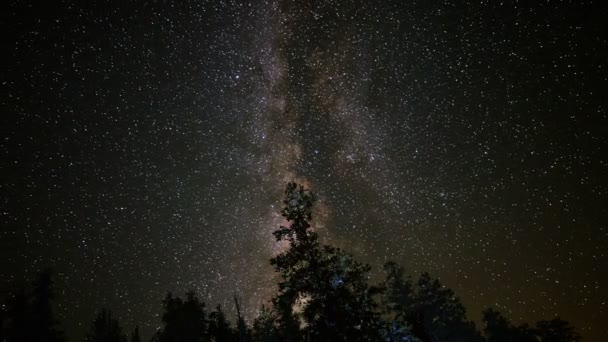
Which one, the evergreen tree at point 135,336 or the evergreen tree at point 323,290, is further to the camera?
the evergreen tree at point 135,336

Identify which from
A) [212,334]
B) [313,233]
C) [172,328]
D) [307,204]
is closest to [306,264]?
[313,233]

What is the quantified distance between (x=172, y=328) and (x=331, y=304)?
2003 cm

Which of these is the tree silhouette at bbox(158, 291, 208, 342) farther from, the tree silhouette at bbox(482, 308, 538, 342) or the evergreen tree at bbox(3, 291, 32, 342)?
the tree silhouette at bbox(482, 308, 538, 342)

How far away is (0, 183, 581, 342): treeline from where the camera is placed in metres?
13.6

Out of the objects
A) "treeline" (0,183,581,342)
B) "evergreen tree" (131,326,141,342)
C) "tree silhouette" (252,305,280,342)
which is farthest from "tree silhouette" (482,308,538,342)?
"evergreen tree" (131,326,141,342)

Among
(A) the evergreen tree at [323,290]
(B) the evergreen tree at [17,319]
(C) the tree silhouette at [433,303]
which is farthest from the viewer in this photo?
(C) the tree silhouette at [433,303]

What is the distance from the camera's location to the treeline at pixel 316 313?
13.6 metres

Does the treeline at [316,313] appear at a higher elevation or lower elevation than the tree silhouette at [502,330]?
higher

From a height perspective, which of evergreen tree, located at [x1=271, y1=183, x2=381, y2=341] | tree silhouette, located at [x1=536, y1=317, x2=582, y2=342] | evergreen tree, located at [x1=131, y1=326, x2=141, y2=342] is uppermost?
evergreen tree, located at [x1=131, y1=326, x2=141, y2=342]

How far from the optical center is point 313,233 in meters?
14.4

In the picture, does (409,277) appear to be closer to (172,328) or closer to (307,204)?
(172,328)

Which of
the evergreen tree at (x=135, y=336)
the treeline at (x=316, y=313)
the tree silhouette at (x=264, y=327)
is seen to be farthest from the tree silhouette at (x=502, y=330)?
the evergreen tree at (x=135, y=336)

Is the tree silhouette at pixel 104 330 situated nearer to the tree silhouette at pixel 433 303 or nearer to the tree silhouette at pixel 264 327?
the tree silhouette at pixel 264 327

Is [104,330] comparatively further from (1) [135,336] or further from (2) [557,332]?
(2) [557,332]
